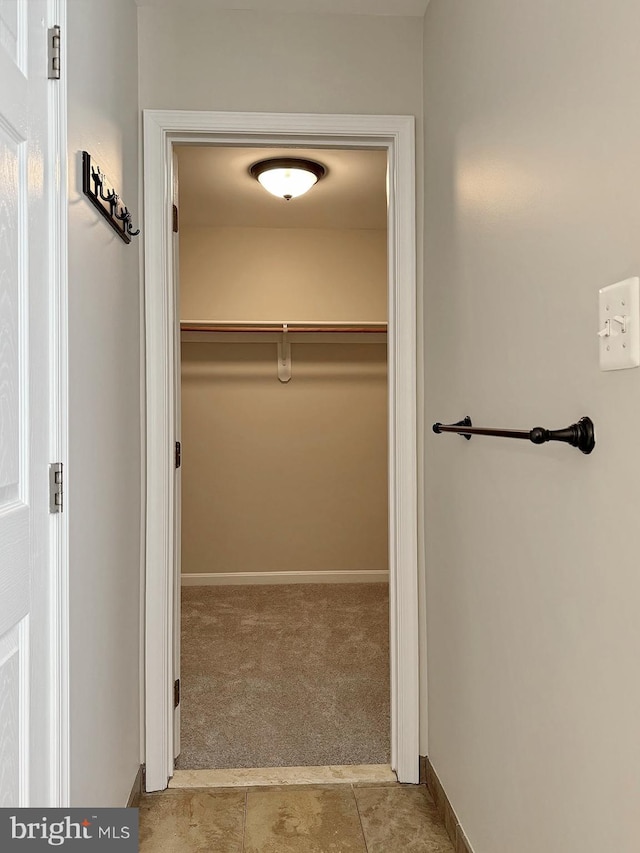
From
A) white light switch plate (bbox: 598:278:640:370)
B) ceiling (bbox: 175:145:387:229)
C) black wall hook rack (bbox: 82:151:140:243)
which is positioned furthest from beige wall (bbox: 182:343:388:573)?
white light switch plate (bbox: 598:278:640:370)

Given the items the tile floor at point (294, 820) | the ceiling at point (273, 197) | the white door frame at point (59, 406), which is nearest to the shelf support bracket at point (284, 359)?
the ceiling at point (273, 197)

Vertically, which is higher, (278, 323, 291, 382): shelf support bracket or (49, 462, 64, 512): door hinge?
(278, 323, 291, 382): shelf support bracket

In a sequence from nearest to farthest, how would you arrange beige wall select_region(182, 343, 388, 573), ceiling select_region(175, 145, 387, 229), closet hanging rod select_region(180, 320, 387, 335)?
ceiling select_region(175, 145, 387, 229), closet hanging rod select_region(180, 320, 387, 335), beige wall select_region(182, 343, 388, 573)

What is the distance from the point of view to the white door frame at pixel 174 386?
224cm

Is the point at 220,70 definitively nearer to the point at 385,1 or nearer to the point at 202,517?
the point at 385,1

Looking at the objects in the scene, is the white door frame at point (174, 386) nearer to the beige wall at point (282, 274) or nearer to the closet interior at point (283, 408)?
the closet interior at point (283, 408)

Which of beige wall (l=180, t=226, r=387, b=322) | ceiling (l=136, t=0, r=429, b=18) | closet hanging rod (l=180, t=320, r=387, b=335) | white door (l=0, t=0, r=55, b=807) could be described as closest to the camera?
white door (l=0, t=0, r=55, b=807)

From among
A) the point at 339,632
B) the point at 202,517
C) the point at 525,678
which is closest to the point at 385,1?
the point at 525,678

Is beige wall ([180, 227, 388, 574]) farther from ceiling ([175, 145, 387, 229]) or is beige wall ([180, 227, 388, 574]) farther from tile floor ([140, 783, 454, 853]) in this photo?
tile floor ([140, 783, 454, 853])

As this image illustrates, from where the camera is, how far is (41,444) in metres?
1.23

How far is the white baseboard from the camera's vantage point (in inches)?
188

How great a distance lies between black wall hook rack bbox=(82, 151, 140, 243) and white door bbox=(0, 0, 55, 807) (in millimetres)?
253

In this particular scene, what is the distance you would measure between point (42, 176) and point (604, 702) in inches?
50.5

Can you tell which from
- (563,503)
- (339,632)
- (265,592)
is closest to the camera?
(563,503)
